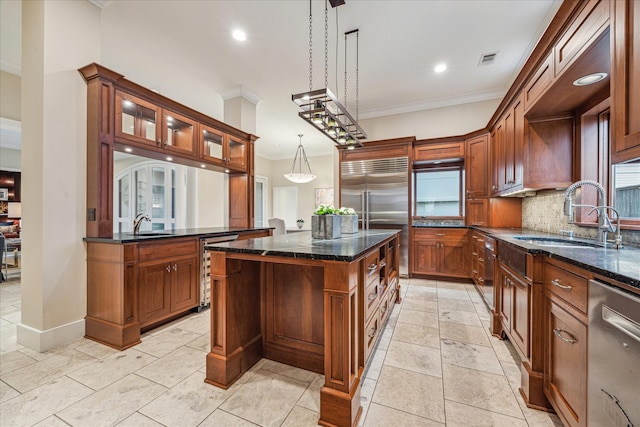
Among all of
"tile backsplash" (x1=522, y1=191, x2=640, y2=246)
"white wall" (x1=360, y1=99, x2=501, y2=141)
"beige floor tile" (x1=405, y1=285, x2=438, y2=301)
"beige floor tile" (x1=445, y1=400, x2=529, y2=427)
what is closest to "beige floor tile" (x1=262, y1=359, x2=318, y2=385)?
"beige floor tile" (x1=445, y1=400, x2=529, y2=427)

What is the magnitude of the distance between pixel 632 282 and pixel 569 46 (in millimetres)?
1790

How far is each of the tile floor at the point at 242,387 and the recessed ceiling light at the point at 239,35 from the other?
3242mm

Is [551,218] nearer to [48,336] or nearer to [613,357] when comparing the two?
[613,357]

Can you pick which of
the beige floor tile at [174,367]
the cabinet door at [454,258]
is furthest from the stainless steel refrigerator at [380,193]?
the beige floor tile at [174,367]

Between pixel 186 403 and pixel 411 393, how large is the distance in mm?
1359

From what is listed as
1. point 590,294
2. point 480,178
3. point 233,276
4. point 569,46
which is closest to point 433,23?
point 569,46

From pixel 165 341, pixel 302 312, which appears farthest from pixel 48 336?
pixel 302 312

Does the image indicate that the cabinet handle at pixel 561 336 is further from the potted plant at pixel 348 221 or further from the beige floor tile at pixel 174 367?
the beige floor tile at pixel 174 367

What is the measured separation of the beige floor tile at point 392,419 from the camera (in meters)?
1.36

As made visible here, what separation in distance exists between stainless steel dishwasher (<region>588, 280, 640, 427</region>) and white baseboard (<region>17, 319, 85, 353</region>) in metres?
3.50

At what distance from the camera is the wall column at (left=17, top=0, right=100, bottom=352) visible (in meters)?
2.13

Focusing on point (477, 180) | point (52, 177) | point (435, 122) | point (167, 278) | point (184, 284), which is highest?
point (435, 122)

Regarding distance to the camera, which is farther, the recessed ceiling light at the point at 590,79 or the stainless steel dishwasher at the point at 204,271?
the stainless steel dishwasher at the point at 204,271

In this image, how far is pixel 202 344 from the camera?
7.25ft
